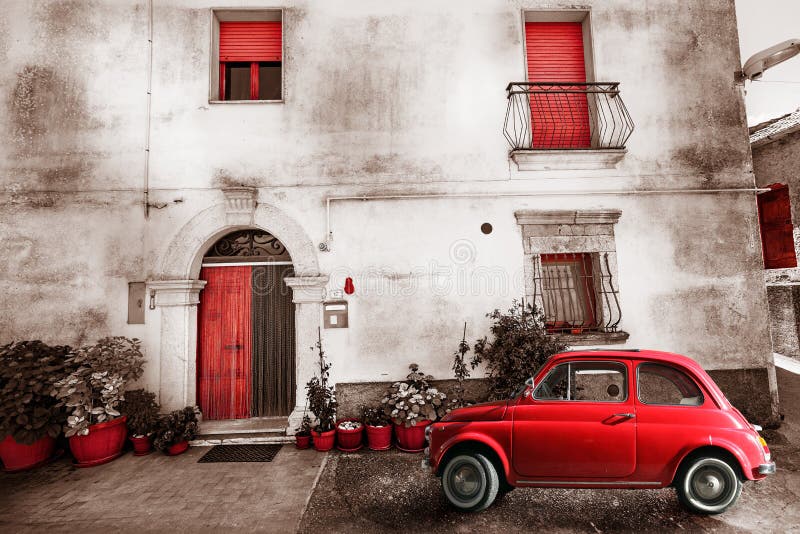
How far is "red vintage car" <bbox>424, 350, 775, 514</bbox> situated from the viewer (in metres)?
3.35

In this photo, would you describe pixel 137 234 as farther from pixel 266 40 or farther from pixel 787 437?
pixel 787 437

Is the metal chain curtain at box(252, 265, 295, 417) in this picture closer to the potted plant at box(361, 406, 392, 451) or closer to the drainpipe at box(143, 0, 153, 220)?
the potted plant at box(361, 406, 392, 451)

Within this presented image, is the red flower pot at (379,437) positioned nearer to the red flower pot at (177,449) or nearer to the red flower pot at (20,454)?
the red flower pot at (177,449)

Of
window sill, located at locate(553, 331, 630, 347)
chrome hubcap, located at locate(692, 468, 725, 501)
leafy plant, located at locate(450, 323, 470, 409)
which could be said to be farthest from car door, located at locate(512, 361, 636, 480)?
window sill, located at locate(553, 331, 630, 347)

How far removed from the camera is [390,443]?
204 inches

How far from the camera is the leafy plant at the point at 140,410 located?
5.12 m

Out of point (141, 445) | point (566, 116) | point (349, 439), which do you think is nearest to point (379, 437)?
point (349, 439)

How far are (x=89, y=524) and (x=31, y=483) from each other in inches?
63.4

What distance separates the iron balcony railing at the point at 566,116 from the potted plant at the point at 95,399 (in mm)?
6334

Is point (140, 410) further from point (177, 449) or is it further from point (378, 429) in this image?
point (378, 429)

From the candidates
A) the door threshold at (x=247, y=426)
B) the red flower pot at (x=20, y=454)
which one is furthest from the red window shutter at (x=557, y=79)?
the red flower pot at (x=20, y=454)

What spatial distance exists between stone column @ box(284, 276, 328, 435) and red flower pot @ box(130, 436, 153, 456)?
71.1 inches

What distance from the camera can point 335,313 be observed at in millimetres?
5680

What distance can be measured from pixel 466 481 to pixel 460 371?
5.94 feet
